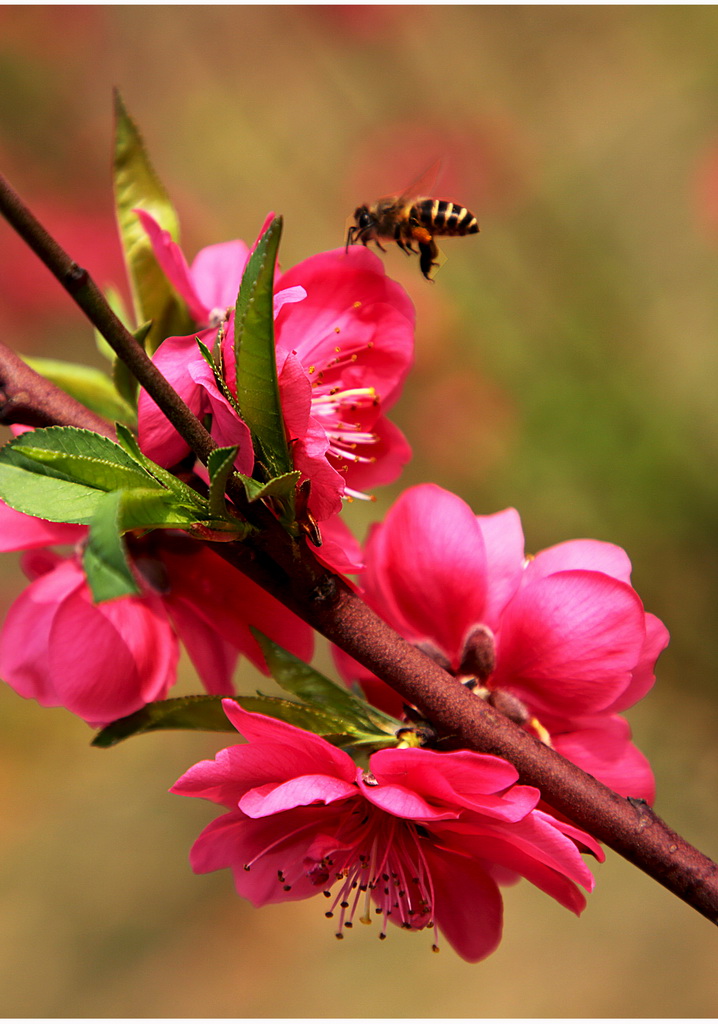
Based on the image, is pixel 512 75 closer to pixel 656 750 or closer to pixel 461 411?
pixel 461 411

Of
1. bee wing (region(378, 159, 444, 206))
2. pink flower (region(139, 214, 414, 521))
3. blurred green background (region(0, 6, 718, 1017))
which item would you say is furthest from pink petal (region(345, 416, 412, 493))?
blurred green background (region(0, 6, 718, 1017))

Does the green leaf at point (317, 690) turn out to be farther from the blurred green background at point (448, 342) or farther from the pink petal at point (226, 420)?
the blurred green background at point (448, 342)

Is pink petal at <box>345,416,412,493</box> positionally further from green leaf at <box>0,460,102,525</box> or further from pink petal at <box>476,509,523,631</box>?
green leaf at <box>0,460,102,525</box>

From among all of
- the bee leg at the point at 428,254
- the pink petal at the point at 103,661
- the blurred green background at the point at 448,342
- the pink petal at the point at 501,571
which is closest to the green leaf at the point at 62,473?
the pink petal at the point at 103,661

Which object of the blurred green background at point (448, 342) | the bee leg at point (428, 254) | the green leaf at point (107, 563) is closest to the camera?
the green leaf at point (107, 563)

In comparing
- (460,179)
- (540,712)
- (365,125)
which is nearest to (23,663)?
(540,712)

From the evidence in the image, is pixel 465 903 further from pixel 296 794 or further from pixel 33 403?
pixel 33 403
